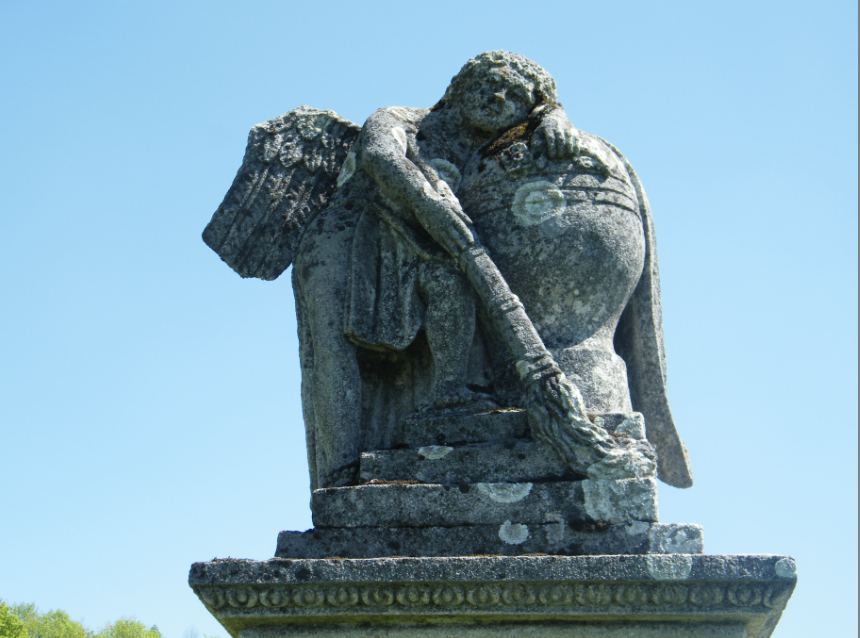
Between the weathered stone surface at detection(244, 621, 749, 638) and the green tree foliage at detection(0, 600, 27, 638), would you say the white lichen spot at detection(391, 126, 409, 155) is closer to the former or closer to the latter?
the weathered stone surface at detection(244, 621, 749, 638)

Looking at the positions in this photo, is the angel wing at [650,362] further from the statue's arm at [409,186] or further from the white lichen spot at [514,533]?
the white lichen spot at [514,533]

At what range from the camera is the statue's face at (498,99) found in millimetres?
7938

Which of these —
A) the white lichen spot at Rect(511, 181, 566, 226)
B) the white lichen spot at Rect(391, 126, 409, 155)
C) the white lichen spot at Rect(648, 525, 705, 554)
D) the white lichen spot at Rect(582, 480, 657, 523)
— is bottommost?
the white lichen spot at Rect(648, 525, 705, 554)

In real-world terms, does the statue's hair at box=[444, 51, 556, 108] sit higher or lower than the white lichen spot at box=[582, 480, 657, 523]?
higher

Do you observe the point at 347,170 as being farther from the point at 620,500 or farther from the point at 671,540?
the point at 671,540

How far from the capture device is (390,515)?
6445mm

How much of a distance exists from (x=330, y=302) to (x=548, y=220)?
1595 mm

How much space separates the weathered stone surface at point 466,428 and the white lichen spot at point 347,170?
7.03 feet

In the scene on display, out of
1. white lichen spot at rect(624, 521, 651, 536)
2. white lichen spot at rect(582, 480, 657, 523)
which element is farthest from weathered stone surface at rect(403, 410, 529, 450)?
white lichen spot at rect(624, 521, 651, 536)

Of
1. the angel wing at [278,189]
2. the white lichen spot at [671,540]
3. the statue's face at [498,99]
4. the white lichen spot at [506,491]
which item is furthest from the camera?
the angel wing at [278,189]

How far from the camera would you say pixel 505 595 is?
19.4ft

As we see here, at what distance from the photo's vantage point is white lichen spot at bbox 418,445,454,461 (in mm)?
6641

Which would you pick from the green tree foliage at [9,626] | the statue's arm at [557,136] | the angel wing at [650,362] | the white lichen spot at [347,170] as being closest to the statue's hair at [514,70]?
the statue's arm at [557,136]

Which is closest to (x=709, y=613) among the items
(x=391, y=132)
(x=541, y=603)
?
(x=541, y=603)
